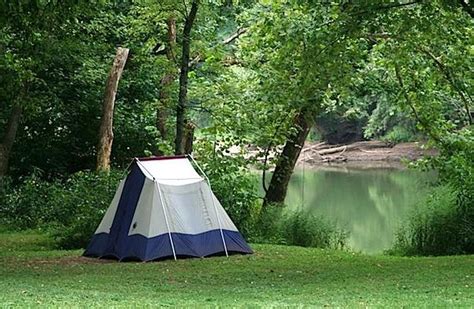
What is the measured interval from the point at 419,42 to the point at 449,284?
19.7 ft

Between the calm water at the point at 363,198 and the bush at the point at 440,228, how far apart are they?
0.75 m

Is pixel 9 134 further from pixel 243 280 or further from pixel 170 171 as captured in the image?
pixel 243 280

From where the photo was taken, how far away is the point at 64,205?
16.3 meters

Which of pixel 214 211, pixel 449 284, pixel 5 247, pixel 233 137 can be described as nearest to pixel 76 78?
pixel 233 137

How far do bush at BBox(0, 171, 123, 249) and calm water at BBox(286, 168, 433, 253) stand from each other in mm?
4512

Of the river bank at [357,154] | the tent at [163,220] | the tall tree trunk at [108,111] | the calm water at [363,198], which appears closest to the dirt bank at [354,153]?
the river bank at [357,154]

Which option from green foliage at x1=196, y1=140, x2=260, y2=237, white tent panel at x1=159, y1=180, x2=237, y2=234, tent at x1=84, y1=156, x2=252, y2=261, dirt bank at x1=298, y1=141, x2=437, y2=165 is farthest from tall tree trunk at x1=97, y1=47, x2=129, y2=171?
dirt bank at x1=298, y1=141, x2=437, y2=165

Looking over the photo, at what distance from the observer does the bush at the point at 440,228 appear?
47.4 feet

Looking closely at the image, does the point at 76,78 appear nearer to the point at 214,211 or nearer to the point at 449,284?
the point at 214,211

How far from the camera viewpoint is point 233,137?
16.2 metres

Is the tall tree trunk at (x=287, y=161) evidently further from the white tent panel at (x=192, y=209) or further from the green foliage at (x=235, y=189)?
the white tent panel at (x=192, y=209)

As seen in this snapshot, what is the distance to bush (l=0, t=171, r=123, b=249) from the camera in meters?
14.3

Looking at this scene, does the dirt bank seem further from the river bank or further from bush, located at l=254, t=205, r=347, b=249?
bush, located at l=254, t=205, r=347, b=249

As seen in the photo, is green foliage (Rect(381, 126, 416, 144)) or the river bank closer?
green foliage (Rect(381, 126, 416, 144))
